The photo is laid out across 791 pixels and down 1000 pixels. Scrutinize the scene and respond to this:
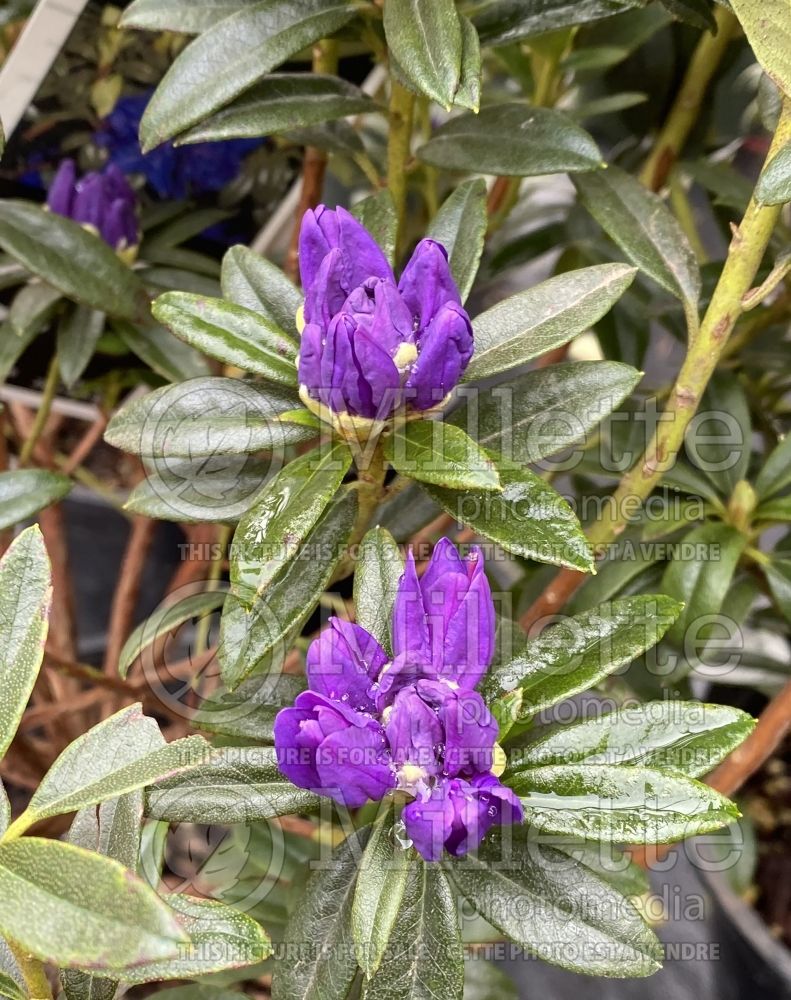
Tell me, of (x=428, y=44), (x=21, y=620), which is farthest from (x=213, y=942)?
(x=428, y=44)

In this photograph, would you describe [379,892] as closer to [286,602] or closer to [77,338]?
[286,602]

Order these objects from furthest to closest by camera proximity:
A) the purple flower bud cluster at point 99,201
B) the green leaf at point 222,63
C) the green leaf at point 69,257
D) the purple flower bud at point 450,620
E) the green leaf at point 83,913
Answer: the purple flower bud cluster at point 99,201, the green leaf at point 69,257, the green leaf at point 222,63, the purple flower bud at point 450,620, the green leaf at point 83,913

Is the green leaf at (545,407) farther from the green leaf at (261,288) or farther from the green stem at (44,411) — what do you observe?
the green stem at (44,411)

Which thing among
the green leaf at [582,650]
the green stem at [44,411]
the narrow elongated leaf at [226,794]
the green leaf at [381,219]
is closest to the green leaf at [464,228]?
the green leaf at [381,219]

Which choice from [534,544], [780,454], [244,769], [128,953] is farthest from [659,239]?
[128,953]

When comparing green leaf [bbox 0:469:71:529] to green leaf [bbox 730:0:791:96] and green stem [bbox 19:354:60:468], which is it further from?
green leaf [bbox 730:0:791:96]

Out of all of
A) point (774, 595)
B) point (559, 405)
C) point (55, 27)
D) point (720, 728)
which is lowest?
point (774, 595)

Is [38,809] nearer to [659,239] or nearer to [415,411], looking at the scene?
[415,411]
